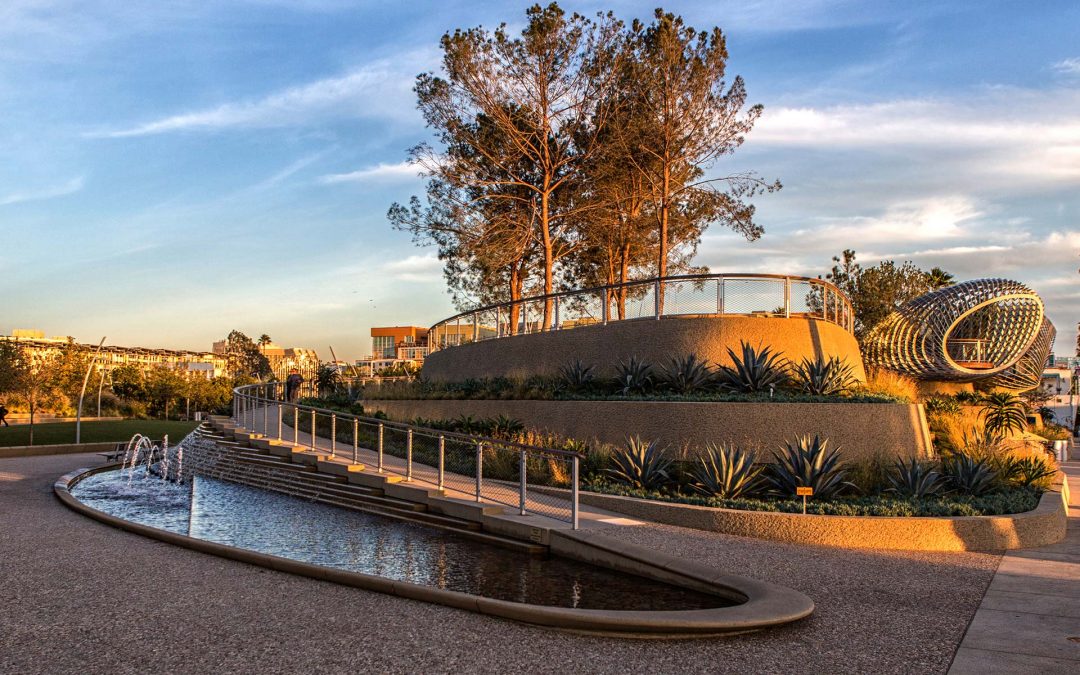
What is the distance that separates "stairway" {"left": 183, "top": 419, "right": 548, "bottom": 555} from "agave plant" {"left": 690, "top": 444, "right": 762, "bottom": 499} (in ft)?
11.0

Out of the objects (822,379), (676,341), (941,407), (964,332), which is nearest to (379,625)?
(822,379)

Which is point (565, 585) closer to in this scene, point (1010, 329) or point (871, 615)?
point (871, 615)

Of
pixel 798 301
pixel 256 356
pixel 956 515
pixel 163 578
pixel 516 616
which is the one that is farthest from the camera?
pixel 256 356

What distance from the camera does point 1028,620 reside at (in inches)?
274

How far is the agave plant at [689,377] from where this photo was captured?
643 inches

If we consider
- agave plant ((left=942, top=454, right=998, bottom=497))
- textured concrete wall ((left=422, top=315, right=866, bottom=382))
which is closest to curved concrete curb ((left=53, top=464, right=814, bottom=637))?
agave plant ((left=942, top=454, right=998, bottom=497))

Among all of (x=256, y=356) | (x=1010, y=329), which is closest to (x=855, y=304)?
(x=1010, y=329)

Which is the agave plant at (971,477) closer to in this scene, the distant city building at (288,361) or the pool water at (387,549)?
the pool water at (387,549)

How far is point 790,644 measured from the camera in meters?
6.15

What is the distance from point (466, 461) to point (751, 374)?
6195mm

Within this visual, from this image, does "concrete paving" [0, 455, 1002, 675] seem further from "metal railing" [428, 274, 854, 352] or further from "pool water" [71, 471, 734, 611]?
"metal railing" [428, 274, 854, 352]

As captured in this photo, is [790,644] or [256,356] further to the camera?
[256,356]

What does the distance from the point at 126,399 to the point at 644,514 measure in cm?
7173

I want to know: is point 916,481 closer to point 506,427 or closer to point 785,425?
point 785,425
